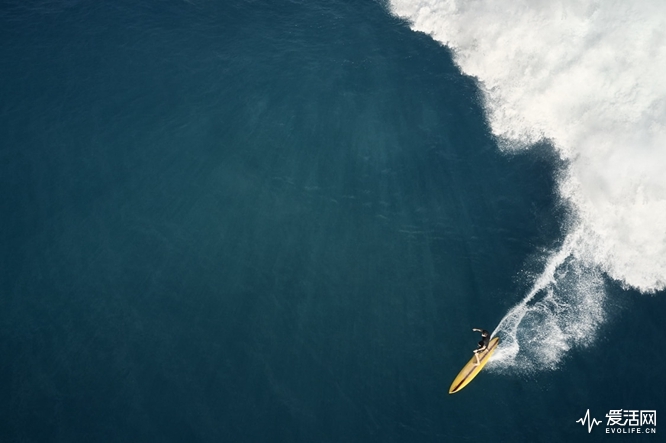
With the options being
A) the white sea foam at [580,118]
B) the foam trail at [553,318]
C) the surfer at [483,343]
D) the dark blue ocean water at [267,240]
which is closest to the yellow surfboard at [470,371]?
the surfer at [483,343]

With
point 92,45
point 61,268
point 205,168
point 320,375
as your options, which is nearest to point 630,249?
point 320,375

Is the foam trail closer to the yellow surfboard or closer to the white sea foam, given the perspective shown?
the white sea foam

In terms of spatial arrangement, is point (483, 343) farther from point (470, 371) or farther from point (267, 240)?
point (267, 240)

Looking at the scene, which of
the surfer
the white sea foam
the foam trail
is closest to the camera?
the surfer

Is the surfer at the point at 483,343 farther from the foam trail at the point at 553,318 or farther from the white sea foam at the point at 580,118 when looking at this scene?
the white sea foam at the point at 580,118

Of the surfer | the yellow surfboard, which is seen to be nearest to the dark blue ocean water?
the yellow surfboard

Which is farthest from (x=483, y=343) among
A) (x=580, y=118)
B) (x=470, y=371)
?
(x=580, y=118)
